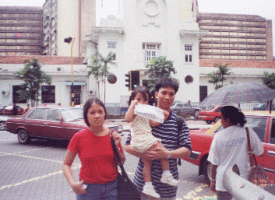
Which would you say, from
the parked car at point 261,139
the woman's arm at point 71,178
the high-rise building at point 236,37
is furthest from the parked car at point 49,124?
the high-rise building at point 236,37

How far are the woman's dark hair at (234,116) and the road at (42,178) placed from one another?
2104mm

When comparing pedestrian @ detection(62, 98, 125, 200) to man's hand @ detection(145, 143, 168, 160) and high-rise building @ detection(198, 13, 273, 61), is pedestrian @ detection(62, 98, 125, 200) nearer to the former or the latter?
man's hand @ detection(145, 143, 168, 160)

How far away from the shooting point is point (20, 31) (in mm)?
81062

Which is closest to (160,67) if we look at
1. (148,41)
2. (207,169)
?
(148,41)

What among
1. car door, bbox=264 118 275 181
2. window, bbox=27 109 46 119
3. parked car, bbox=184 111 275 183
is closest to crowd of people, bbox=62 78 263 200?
parked car, bbox=184 111 275 183

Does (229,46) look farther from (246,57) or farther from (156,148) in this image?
(156,148)

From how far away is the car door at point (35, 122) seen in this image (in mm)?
10989

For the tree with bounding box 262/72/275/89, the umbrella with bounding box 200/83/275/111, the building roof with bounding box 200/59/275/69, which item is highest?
the building roof with bounding box 200/59/275/69

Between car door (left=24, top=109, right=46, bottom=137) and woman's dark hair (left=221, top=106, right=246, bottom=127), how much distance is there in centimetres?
901

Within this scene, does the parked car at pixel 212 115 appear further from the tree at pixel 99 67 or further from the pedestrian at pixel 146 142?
the pedestrian at pixel 146 142

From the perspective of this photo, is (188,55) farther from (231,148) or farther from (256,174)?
(256,174)

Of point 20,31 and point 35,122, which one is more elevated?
point 20,31

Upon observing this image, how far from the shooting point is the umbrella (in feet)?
12.4

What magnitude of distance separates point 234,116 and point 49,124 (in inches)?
346
